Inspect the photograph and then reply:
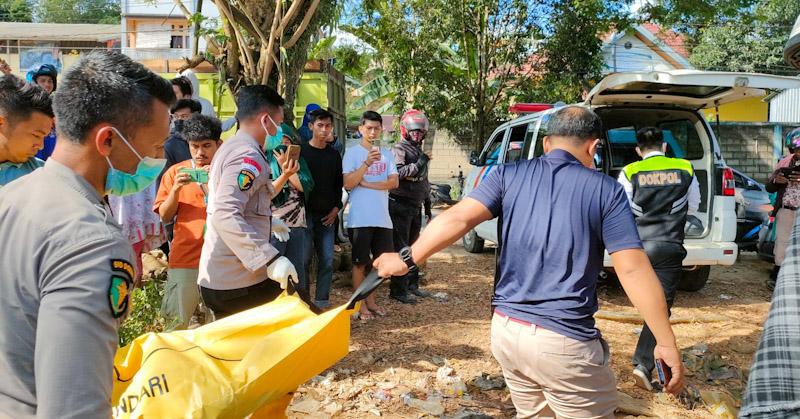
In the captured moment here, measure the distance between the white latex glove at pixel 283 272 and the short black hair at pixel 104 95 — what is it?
1532 mm

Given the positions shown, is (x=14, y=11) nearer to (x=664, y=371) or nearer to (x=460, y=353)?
(x=460, y=353)

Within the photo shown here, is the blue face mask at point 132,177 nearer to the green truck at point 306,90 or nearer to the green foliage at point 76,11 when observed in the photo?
the green truck at point 306,90

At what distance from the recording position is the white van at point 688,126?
215 inches

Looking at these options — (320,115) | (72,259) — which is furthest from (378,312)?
(72,259)

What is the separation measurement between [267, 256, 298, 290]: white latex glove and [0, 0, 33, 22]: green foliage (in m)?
52.0

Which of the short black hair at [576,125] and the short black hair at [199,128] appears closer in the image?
the short black hair at [576,125]

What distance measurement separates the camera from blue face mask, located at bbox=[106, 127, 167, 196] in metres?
1.41

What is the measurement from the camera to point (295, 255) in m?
4.78

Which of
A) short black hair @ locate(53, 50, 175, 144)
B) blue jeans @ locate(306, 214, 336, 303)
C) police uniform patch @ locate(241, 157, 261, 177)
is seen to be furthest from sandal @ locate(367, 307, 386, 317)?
short black hair @ locate(53, 50, 175, 144)

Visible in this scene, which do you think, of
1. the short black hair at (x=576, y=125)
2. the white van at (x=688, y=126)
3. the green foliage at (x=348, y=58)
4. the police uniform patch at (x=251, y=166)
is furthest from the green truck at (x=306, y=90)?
the short black hair at (x=576, y=125)

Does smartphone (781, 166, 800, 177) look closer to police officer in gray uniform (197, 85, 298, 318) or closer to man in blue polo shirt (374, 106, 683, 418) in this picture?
man in blue polo shirt (374, 106, 683, 418)

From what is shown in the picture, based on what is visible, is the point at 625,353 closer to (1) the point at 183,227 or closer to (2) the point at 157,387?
(1) the point at 183,227

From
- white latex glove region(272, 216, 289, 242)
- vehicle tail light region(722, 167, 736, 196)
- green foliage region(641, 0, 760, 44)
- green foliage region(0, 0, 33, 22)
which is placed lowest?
white latex glove region(272, 216, 289, 242)

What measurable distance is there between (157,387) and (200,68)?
8729 millimetres
